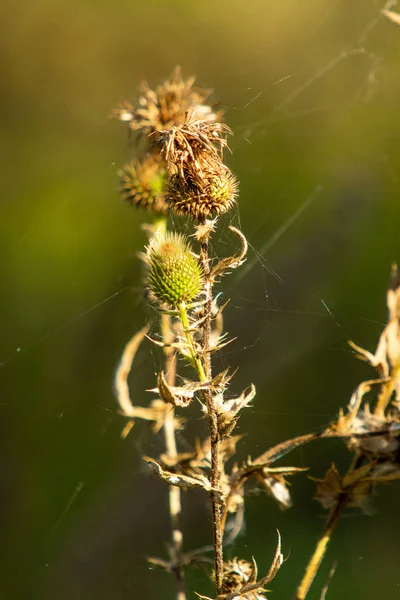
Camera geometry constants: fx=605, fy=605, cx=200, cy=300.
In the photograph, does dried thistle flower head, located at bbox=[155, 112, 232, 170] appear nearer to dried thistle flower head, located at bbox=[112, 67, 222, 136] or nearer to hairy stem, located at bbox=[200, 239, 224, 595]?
hairy stem, located at bbox=[200, 239, 224, 595]

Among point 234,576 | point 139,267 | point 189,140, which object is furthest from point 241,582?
point 139,267

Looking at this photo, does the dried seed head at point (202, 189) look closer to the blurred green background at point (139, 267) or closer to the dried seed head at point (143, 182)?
the dried seed head at point (143, 182)

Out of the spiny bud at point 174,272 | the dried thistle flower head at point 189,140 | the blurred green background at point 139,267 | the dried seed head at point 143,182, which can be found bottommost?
the blurred green background at point 139,267

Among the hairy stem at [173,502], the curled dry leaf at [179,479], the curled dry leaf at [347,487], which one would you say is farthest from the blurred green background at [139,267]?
the curled dry leaf at [179,479]

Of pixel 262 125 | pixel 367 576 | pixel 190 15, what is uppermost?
pixel 190 15

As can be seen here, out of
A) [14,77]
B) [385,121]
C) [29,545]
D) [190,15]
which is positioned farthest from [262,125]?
[29,545]

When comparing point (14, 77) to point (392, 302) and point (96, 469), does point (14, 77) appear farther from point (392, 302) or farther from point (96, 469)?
point (392, 302)

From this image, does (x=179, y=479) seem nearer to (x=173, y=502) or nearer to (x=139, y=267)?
(x=173, y=502)
